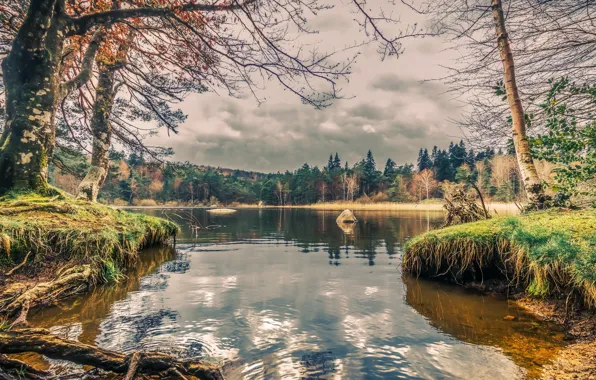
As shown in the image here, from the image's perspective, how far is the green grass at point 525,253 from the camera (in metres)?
3.83

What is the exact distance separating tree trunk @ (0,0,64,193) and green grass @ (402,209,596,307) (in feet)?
26.9

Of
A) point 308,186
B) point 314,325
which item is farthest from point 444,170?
point 314,325

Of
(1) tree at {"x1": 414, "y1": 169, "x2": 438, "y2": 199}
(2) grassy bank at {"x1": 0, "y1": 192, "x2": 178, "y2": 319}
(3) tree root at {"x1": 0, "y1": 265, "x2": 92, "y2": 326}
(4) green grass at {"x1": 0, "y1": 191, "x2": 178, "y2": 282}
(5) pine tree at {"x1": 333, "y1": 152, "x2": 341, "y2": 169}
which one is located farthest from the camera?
(5) pine tree at {"x1": 333, "y1": 152, "x2": 341, "y2": 169}

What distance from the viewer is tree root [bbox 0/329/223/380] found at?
2223mm

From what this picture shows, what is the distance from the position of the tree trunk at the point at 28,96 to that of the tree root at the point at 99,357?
5044 mm

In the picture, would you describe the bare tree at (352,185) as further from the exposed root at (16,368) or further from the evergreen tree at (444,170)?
the exposed root at (16,368)

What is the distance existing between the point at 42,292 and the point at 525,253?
6.91 m

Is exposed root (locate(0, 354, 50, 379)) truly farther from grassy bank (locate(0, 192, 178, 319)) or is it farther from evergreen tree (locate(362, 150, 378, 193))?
evergreen tree (locate(362, 150, 378, 193))

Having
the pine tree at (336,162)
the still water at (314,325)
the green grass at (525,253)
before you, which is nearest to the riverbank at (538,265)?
the green grass at (525,253)

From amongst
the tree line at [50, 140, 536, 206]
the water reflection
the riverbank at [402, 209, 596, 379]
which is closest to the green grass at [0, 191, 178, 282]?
the water reflection

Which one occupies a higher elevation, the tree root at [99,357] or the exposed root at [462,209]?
the exposed root at [462,209]

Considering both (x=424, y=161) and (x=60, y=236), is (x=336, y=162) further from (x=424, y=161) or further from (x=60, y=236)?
(x=60, y=236)

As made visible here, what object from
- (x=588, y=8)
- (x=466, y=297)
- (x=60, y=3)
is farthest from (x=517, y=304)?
(x=60, y=3)

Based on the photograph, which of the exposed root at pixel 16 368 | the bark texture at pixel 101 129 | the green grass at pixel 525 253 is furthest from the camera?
the bark texture at pixel 101 129
